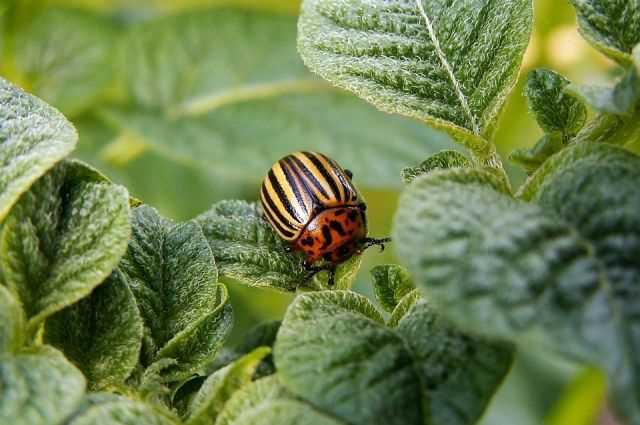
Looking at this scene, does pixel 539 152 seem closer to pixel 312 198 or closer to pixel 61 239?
pixel 61 239

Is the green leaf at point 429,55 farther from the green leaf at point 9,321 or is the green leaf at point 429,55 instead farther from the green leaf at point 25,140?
the green leaf at point 9,321

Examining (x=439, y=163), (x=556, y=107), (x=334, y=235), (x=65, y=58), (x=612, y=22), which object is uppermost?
(x=612, y=22)

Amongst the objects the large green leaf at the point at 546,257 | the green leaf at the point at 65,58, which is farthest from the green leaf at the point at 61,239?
the green leaf at the point at 65,58

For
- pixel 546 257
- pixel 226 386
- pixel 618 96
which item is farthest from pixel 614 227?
pixel 226 386

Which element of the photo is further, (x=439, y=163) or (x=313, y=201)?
(x=313, y=201)

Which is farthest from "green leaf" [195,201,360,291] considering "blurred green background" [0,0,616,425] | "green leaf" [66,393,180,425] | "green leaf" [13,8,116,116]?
"green leaf" [13,8,116,116]

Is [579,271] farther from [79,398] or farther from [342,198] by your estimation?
[342,198]
